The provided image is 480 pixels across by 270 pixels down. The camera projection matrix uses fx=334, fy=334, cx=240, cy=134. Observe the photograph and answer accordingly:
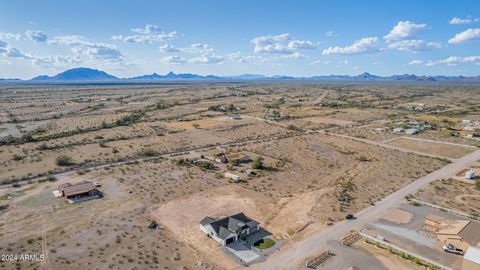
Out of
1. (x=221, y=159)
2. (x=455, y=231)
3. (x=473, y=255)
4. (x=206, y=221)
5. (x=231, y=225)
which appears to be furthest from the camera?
(x=221, y=159)

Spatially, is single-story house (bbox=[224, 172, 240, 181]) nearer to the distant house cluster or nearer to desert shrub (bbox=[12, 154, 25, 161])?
the distant house cluster

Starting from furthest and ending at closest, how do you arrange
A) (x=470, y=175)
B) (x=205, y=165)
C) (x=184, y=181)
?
(x=205, y=165) → (x=470, y=175) → (x=184, y=181)

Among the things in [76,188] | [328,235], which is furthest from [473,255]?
[76,188]

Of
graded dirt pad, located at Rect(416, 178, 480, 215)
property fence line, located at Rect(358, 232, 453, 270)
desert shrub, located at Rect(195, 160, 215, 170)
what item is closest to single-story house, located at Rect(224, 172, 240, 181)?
desert shrub, located at Rect(195, 160, 215, 170)

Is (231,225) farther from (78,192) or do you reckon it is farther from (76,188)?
(76,188)

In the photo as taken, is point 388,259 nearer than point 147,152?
Yes

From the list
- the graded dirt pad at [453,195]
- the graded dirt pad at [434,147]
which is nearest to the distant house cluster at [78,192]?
the graded dirt pad at [453,195]

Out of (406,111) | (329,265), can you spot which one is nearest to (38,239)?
(329,265)
